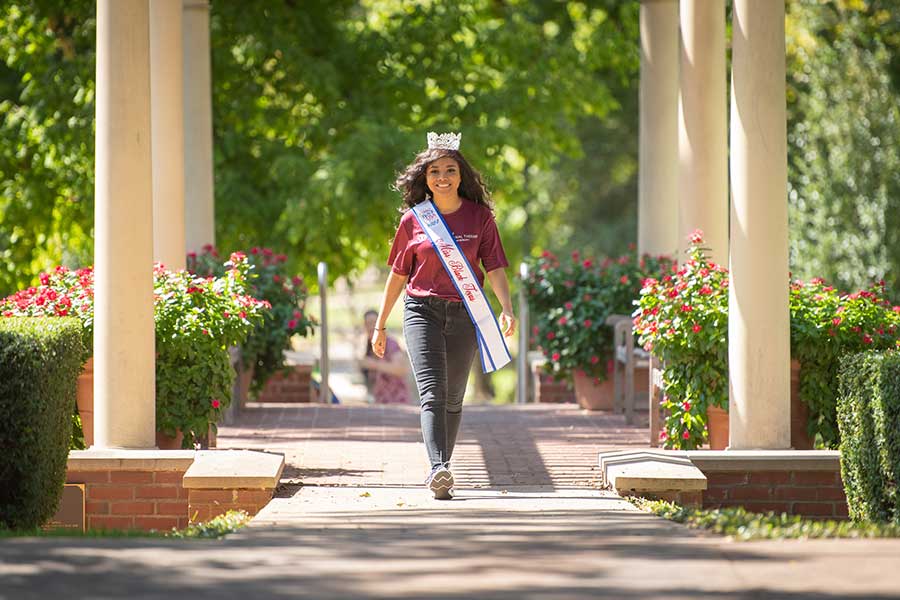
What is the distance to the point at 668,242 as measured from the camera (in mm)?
12125

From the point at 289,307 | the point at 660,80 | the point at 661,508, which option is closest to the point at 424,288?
the point at 661,508

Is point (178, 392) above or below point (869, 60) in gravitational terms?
below

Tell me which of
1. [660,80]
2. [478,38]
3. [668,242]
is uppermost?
[478,38]

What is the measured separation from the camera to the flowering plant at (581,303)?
37.6 feet

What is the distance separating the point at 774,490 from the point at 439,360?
5.83 feet

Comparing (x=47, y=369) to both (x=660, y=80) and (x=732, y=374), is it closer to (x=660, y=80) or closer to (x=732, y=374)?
(x=732, y=374)

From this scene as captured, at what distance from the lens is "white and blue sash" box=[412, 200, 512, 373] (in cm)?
696

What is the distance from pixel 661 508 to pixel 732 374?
144 centimetres

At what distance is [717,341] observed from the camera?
7.93 m

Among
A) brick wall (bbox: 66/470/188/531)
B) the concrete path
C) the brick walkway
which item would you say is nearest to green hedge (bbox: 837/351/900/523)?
the concrete path

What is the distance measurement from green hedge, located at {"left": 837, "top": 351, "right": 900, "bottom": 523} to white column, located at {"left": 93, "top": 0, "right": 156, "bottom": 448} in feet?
11.6

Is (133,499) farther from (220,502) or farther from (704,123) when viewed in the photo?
(704,123)

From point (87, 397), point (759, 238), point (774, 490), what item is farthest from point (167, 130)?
point (774, 490)

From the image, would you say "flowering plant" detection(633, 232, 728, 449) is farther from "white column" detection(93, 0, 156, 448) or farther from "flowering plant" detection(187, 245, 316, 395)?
"flowering plant" detection(187, 245, 316, 395)
